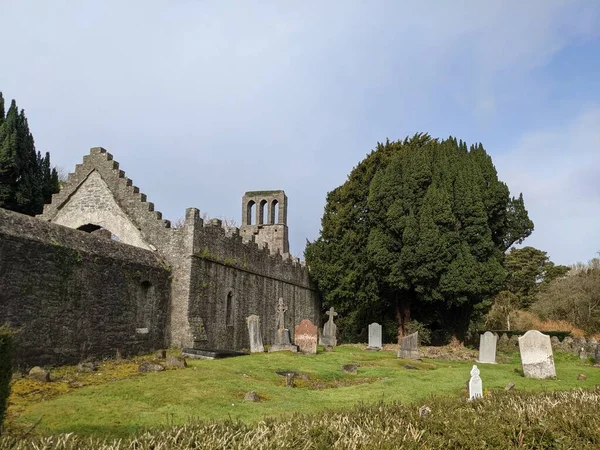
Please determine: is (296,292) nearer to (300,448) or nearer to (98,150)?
(98,150)

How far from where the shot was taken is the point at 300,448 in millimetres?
4777

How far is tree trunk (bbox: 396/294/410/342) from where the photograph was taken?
28.1 meters

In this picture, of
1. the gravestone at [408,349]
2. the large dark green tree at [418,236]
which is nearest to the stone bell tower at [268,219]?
the large dark green tree at [418,236]

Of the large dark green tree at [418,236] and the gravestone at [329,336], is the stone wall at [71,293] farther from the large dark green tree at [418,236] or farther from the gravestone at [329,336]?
the large dark green tree at [418,236]

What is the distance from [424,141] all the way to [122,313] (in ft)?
74.1

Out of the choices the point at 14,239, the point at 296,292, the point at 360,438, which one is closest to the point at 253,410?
the point at 360,438

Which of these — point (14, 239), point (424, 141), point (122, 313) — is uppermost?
point (424, 141)

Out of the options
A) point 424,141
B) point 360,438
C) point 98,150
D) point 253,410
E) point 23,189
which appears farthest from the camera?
point 424,141

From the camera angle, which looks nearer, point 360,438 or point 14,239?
point 360,438

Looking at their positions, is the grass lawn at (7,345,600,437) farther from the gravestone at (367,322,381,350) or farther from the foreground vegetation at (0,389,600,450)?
the gravestone at (367,322,381,350)

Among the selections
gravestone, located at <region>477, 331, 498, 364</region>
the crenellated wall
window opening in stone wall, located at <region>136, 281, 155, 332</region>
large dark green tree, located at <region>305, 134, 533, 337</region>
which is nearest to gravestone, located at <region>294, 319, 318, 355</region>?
the crenellated wall

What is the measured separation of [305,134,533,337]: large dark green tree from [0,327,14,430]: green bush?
2048 cm

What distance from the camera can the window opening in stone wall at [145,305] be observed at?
17.0 m

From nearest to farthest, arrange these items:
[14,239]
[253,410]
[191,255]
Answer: [253,410] < [14,239] < [191,255]
